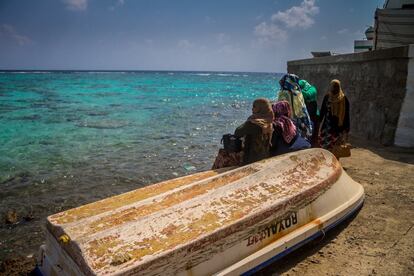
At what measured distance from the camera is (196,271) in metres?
2.82

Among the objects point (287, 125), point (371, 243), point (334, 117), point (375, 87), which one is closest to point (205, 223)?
point (371, 243)

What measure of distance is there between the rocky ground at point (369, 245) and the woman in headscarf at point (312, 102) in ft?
3.94

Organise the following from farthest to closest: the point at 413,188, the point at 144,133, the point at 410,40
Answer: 1. the point at 144,133
2. the point at 410,40
3. the point at 413,188

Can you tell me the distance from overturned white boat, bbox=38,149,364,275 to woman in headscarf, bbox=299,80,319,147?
2202 mm

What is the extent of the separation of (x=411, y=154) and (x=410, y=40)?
25.0 ft

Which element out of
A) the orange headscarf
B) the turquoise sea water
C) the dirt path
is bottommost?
the turquoise sea water

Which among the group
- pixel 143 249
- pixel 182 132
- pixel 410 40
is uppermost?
pixel 410 40

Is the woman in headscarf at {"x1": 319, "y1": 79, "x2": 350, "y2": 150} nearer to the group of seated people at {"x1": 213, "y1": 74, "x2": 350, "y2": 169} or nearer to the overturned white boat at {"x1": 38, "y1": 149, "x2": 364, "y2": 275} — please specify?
the group of seated people at {"x1": 213, "y1": 74, "x2": 350, "y2": 169}

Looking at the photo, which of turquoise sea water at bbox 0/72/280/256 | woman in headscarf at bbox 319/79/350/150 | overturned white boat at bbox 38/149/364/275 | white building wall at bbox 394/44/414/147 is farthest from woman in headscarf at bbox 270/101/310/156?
white building wall at bbox 394/44/414/147

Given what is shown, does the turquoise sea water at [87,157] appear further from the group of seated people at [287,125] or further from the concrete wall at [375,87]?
the concrete wall at [375,87]

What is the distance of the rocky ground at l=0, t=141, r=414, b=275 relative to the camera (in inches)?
138

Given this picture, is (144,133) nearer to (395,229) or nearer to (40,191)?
(40,191)

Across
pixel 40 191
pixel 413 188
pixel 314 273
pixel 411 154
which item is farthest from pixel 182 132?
pixel 314 273

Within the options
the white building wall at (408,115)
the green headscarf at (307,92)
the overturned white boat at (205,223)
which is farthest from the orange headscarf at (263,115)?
the white building wall at (408,115)
